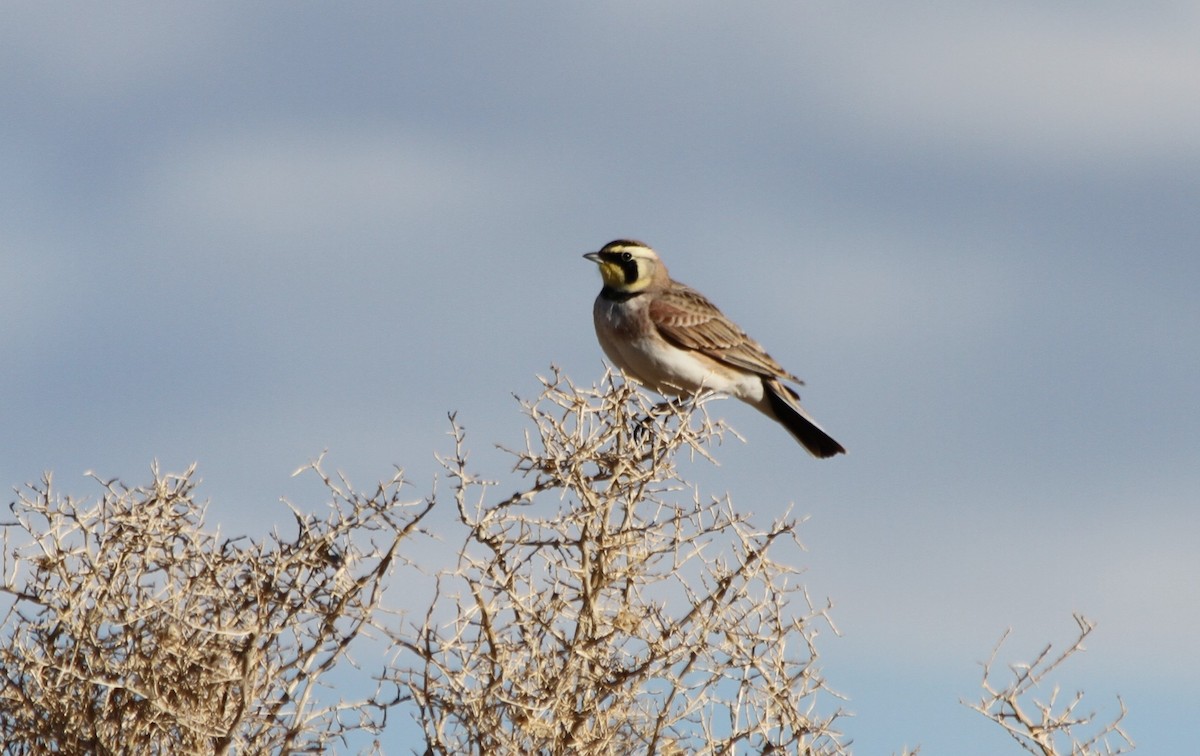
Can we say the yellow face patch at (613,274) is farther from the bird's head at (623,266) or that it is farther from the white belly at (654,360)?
the white belly at (654,360)

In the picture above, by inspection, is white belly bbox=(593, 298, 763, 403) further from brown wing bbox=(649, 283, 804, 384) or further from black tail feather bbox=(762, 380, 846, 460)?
black tail feather bbox=(762, 380, 846, 460)

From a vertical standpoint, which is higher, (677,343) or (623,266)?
(623,266)

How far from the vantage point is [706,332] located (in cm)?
928

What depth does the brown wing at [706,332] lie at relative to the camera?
911 cm

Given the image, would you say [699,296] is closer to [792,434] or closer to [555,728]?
[792,434]

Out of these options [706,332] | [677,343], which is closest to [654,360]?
[677,343]

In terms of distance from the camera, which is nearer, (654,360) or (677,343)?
(654,360)

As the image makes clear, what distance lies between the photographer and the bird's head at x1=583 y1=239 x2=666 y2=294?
9695 millimetres

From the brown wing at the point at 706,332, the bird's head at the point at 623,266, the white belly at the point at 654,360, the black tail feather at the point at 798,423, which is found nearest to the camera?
the white belly at the point at 654,360

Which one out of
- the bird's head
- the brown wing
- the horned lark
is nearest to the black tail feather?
the horned lark

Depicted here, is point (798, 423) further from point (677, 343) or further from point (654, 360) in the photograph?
point (654, 360)

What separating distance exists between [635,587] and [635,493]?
0.36 metres

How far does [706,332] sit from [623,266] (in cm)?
86

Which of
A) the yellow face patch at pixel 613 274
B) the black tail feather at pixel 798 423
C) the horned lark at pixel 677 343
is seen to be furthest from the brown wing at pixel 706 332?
the yellow face patch at pixel 613 274
